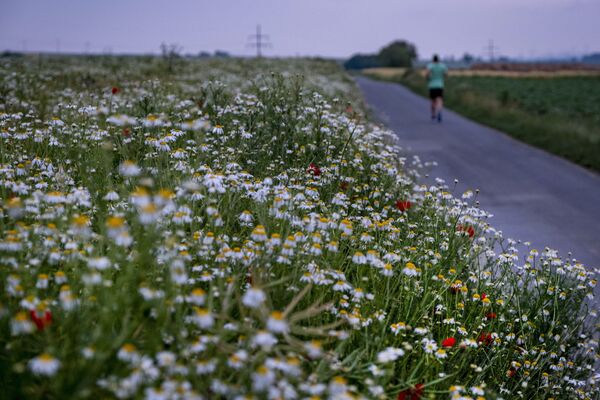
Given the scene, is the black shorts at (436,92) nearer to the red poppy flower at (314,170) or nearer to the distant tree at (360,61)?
the red poppy flower at (314,170)

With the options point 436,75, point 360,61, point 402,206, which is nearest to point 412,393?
point 402,206

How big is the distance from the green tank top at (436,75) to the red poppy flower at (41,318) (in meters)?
17.7

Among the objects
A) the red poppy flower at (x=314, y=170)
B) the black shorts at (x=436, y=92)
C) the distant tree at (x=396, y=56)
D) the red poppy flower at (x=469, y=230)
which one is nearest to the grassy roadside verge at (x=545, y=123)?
the black shorts at (x=436, y=92)

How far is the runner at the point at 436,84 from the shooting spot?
61.4ft

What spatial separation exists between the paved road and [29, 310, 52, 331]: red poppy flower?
6174 mm

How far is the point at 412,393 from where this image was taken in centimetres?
323

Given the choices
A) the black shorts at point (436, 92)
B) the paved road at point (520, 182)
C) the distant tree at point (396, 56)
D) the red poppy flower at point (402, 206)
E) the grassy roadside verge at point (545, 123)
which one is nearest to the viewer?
the red poppy flower at point (402, 206)

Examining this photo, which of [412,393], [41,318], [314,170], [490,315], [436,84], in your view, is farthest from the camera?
[436,84]

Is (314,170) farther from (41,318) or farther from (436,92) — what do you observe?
(436,92)

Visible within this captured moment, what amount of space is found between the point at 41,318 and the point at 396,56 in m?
106

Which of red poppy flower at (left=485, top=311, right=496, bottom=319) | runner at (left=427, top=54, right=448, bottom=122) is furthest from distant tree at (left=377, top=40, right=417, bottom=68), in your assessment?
red poppy flower at (left=485, top=311, right=496, bottom=319)

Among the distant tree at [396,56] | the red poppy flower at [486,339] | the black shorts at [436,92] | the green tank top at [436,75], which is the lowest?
the red poppy flower at [486,339]

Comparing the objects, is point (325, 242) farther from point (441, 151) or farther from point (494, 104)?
point (494, 104)

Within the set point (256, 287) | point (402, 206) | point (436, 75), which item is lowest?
point (402, 206)
